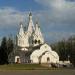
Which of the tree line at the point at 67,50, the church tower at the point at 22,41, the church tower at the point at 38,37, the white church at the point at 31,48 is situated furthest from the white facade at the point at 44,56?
the church tower at the point at 22,41

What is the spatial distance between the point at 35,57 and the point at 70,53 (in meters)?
11.9

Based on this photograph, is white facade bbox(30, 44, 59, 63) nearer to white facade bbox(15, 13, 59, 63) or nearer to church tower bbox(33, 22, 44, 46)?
white facade bbox(15, 13, 59, 63)

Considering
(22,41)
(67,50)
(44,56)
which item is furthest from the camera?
(22,41)

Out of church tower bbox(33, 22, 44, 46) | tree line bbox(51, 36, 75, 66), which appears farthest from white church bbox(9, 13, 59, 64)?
tree line bbox(51, 36, 75, 66)

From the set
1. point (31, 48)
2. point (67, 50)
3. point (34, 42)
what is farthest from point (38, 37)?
point (67, 50)

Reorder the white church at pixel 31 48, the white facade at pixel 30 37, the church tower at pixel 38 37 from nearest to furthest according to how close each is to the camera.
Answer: the white church at pixel 31 48, the church tower at pixel 38 37, the white facade at pixel 30 37

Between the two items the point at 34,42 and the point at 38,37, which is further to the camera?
the point at 38,37

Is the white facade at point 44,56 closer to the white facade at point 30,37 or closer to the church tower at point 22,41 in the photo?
the white facade at point 30,37

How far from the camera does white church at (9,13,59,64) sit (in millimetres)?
109250

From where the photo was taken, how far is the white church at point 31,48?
109250 mm

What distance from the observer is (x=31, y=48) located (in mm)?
118938

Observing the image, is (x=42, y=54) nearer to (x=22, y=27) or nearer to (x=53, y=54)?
(x=53, y=54)

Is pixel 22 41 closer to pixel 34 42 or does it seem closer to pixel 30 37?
pixel 30 37

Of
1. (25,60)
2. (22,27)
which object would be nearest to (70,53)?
(25,60)
